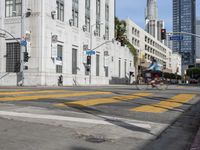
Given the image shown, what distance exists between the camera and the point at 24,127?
9.46 m

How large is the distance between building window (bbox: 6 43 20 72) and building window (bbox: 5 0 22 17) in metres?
4.18

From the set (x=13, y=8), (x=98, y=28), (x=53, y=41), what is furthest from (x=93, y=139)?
(x=98, y=28)

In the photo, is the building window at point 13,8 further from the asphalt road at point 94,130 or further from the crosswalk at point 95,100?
the asphalt road at point 94,130

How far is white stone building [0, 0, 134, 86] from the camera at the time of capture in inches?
2076

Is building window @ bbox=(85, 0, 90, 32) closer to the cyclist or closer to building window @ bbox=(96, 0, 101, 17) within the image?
building window @ bbox=(96, 0, 101, 17)

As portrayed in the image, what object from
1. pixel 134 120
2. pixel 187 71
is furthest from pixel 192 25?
pixel 187 71

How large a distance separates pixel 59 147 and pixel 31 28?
4689 cm

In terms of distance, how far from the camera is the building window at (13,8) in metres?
54.5

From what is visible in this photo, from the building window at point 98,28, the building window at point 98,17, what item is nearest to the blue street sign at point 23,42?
the building window at point 98,28

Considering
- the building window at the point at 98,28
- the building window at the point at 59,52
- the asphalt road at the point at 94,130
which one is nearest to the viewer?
the asphalt road at the point at 94,130

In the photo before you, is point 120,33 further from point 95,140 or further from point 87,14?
point 95,140

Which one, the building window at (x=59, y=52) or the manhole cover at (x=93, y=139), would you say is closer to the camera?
the manhole cover at (x=93, y=139)

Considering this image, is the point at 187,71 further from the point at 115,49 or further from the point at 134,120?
the point at 134,120

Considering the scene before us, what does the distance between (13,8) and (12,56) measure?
6.59m
